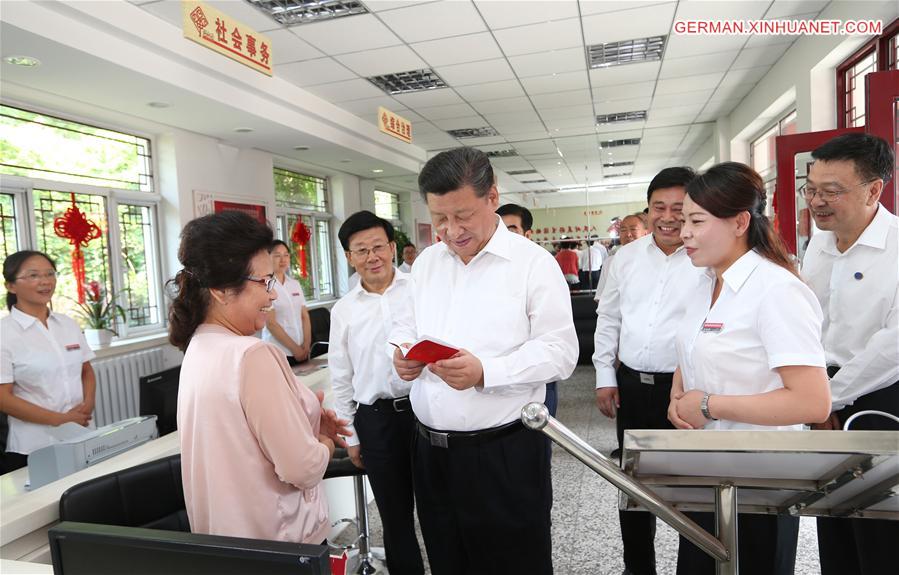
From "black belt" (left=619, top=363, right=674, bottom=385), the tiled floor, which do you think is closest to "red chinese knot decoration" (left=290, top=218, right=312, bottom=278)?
the tiled floor

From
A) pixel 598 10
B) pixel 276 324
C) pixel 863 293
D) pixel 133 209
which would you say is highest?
pixel 598 10

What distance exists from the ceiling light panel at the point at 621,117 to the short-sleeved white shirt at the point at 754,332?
7129 mm

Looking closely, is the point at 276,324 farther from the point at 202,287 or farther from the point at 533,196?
the point at 533,196

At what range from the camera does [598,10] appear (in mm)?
4289

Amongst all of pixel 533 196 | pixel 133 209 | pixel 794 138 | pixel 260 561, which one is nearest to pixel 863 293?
pixel 260 561

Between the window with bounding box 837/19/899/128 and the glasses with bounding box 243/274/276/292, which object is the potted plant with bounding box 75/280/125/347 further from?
the window with bounding box 837/19/899/128

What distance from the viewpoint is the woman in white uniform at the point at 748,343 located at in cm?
117

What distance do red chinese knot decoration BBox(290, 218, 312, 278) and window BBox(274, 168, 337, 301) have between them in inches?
1.0

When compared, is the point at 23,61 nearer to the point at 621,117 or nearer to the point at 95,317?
the point at 95,317

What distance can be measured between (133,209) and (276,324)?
7.34ft

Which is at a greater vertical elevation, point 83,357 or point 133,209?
point 133,209

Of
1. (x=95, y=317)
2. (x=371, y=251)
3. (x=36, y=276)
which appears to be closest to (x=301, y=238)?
(x=95, y=317)

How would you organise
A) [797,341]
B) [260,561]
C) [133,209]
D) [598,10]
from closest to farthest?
[260,561] < [797,341] < [598,10] < [133,209]

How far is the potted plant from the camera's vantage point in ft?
15.1
